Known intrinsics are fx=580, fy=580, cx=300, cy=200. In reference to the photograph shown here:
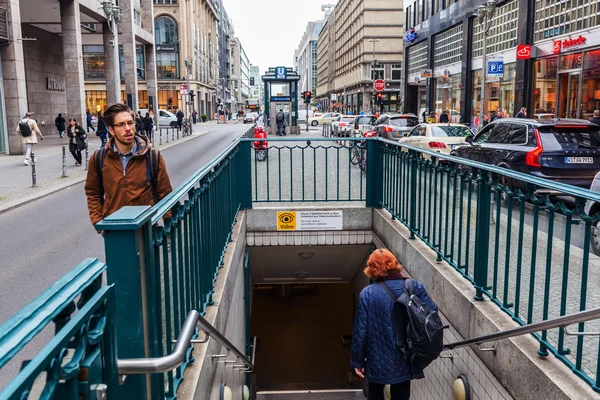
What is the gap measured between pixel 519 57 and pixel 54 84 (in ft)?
97.3

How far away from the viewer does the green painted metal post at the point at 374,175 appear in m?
9.26

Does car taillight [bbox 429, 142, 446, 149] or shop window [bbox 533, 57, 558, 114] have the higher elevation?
shop window [bbox 533, 57, 558, 114]

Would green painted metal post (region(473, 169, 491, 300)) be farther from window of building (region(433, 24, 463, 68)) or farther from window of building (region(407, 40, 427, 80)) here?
window of building (region(407, 40, 427, 80))

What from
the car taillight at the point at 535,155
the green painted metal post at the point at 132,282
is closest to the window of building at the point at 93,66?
the car taillight at the point at 535,155

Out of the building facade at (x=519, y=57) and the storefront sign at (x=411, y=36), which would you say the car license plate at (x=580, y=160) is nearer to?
the building facade at (x=519, y=57)

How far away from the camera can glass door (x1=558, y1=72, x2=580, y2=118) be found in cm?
2442

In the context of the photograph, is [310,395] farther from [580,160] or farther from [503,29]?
[503,29]

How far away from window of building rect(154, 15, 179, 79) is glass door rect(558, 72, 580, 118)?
61.9 metres

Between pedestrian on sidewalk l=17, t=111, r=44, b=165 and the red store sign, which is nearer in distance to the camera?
pedestrian on sidewalk l=17, t=111, r=44, b=165

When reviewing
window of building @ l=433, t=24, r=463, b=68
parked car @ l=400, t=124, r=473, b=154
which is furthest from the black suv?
window of building @ l=433, t=24, r=463, b=68

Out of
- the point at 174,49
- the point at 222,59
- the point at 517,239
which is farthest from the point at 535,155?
the point at 222,59

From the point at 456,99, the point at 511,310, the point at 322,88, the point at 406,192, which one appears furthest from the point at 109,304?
the point at 322,88

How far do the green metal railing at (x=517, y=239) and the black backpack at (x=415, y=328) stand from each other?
58 cm

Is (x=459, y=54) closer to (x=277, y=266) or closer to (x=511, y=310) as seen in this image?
(x=277, y=266)
